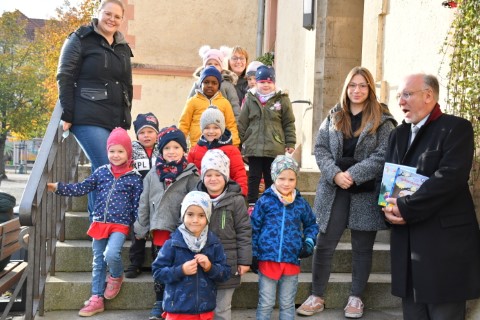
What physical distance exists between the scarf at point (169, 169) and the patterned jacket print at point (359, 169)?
3.25ft

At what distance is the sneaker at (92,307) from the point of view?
4.51m

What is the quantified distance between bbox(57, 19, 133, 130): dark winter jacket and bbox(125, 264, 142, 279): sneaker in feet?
3.64

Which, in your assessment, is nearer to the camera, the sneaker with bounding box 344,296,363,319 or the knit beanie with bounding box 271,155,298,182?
the knit beanie with bounding box 271,155,298,182

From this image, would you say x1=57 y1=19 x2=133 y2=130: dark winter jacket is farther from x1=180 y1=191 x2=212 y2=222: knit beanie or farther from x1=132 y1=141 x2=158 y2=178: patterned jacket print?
x1=180 y1=191 x2=212 y2=222: knit beanie

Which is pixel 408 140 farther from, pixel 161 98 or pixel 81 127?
pixel 161 98

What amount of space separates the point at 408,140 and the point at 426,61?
1822 millimetres

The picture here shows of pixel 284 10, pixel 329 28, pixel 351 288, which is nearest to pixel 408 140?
pixel 351 288

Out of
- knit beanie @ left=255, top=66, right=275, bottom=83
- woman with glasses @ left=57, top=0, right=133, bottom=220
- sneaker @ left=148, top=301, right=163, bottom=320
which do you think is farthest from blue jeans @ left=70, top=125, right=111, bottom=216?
knit beanie @ left=255, top=66, right=275, bottom=83

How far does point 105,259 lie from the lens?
4.52 m

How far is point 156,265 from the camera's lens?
3943 mm

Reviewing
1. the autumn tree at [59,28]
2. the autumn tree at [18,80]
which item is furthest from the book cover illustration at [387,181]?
the autumn tree at [18,80]

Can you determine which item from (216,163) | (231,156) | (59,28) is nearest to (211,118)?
(231,156)

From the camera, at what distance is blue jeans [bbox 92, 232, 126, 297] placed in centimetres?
448

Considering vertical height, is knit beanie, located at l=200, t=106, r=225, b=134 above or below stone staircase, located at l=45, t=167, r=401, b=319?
above
